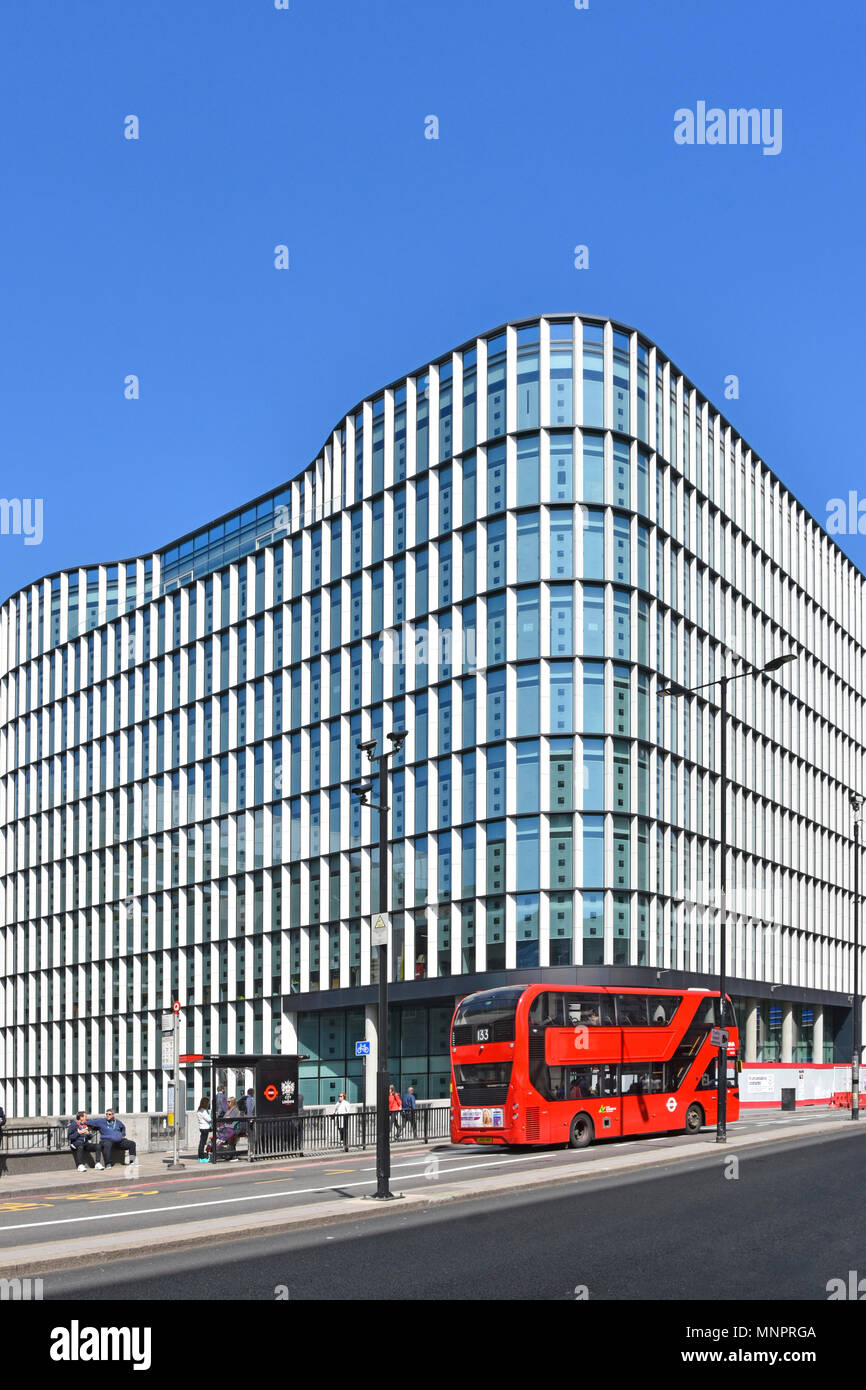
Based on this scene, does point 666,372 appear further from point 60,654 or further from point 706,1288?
point 706,1288

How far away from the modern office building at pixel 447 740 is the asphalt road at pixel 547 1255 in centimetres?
2429

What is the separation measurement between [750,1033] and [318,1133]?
125 feet

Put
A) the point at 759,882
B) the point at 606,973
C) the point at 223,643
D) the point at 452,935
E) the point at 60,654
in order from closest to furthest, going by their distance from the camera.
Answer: the point at 606,973 → the point at 452,935 → the point at 759,882 → the point at 223,643 → the point at 60,654

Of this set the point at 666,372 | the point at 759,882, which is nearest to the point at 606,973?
the point at 759,882

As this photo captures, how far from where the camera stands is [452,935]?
2366 inches

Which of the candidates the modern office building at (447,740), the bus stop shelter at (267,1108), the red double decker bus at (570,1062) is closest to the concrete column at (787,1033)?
the modern office building at (447,740)

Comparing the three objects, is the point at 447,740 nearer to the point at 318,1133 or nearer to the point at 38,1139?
the point at 38,1139

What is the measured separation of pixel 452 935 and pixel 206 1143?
79.9 ft

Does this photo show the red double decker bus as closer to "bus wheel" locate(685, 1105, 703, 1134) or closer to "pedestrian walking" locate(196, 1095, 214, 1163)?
"bus wheel" locate(685, 1105, 703, 1134)

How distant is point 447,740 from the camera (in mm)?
62438

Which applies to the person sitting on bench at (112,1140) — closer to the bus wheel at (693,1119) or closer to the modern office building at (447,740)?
the bus wheel at (693,1119)

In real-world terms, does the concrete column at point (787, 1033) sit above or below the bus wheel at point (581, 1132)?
below

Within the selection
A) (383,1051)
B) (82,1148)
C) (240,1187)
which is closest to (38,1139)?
(82,1148)

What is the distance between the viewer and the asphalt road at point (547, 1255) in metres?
13.8
